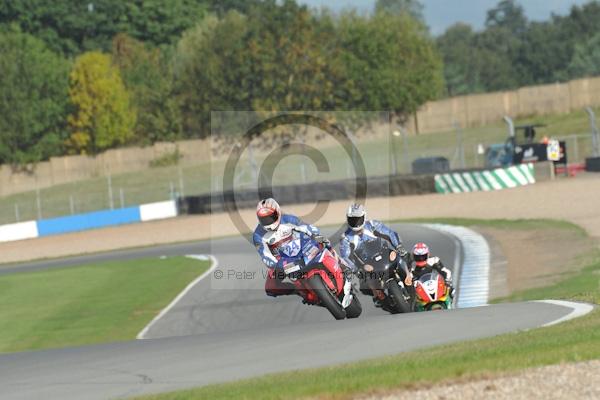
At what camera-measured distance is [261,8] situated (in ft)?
274

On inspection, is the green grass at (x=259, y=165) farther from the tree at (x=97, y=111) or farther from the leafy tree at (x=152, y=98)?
the leafy tree at (x=152, y=98)

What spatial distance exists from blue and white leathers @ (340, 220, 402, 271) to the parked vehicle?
59 millimetres

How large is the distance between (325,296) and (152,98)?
238 feet

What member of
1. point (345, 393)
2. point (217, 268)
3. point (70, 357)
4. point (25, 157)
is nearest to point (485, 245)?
point (217, 268)

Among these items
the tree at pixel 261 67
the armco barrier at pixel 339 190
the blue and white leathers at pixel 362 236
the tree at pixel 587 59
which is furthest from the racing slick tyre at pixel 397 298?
the tree at pixel 587 59

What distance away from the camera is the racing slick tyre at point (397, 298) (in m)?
14.6

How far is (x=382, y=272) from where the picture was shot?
14438 mm

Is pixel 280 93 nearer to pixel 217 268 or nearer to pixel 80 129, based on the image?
pixel 80 129

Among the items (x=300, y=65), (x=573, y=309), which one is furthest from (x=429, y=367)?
(x=300, y=65)

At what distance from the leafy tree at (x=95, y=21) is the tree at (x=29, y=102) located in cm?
2322

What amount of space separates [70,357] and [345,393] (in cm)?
501

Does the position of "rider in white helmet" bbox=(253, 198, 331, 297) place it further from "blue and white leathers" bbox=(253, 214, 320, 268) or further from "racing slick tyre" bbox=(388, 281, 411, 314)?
"racing slick tyre" bbox=(388, 281, 411, 314)

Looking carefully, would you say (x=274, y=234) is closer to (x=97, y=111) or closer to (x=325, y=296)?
(x=325, y=296)

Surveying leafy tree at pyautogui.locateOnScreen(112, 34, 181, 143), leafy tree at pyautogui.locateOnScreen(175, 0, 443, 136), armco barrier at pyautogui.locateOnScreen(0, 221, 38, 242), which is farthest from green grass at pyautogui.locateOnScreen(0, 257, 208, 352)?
leafy tree at pyautogui.locateOnScreen(112, 34, 181, 143)
